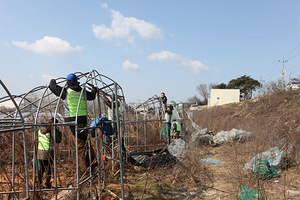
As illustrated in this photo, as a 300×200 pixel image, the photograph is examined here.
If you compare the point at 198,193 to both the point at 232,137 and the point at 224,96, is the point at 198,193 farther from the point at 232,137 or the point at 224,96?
the point at 224,96

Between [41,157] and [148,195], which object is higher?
[41,157]

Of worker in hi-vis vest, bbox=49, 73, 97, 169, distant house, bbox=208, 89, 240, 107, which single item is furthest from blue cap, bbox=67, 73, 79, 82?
distant house, bbox=208, 89, 240, 107

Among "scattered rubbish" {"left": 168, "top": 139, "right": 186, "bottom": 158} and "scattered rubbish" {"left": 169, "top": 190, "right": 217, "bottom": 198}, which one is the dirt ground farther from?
"scattered rubbish" {"left": 168, "top": 139, "right": 186, "bottom": 158}

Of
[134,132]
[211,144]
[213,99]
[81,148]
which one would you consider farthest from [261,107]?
[213,99]

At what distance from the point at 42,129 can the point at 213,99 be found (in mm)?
34522

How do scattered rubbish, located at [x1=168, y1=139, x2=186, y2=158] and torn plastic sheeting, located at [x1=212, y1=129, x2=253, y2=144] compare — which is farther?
torn plastic sheeting, located at [x1=212, y1=129, x2=253, y2=144]

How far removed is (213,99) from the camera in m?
36.8

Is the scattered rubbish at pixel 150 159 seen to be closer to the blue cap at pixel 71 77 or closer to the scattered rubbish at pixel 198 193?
the scattered rubbish at pixel 198 193

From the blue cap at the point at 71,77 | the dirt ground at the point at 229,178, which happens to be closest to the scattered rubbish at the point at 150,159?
the dirt ground at the point at 229,178

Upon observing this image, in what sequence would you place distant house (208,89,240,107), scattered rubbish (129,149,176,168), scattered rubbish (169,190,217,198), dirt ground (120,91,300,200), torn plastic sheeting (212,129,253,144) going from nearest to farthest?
dirt ground (120,91,300,200) → scattered rubbish (169,190,217,198) → scattered rubbish (129,149,176,168) → torn plastic sheeting (212,129,253,144) → distant house (208,89,240,107)

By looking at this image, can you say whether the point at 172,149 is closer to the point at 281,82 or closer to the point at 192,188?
the point at 192,188

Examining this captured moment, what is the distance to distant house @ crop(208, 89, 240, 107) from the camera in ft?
117

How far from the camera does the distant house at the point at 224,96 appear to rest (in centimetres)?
3581

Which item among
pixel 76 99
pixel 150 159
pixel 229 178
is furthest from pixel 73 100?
pixel 229 178
